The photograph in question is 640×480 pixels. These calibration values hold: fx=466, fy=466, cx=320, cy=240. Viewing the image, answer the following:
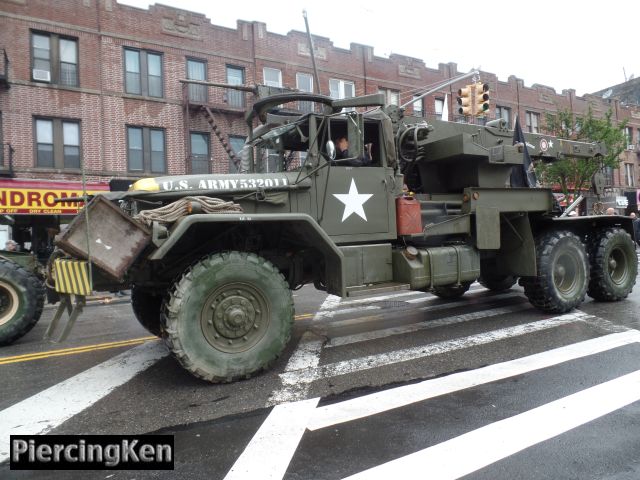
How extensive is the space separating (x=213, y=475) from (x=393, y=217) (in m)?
3.87

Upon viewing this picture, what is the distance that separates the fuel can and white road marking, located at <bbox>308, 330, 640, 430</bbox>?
1.95 metres

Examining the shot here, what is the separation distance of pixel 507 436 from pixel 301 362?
2.33m

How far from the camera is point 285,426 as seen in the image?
3.47 m

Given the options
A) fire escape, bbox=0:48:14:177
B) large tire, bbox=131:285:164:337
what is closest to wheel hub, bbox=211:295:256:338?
large tire, bbox=131:285:164:337

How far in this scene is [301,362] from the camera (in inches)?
198

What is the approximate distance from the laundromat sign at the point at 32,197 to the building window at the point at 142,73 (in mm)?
5220

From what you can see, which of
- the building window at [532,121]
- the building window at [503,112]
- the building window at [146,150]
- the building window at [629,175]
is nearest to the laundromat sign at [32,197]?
the building window at [146,150]

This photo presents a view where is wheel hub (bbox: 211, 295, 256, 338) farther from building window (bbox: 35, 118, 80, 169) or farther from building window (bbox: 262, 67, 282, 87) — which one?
building window (bbox: 262, 67, 282, 87)

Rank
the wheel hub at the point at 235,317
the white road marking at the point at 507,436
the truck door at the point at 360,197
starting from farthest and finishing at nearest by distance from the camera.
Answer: the truck door at the point at 360,197 → the wheel hub at the point at 235,317 → the white road marking at the point at 507,436

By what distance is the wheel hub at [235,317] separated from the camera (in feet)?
14.3

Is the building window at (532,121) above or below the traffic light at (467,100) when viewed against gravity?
above

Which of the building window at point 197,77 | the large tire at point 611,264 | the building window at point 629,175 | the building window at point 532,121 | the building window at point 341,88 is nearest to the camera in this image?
the large tire at point 611,264

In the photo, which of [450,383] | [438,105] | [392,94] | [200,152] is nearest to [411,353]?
[450,383]

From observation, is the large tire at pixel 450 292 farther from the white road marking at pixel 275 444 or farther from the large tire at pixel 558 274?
the white road marking at pixel 275 444
